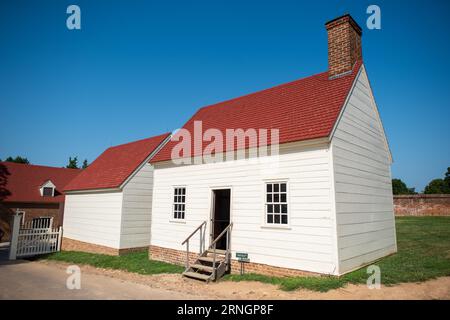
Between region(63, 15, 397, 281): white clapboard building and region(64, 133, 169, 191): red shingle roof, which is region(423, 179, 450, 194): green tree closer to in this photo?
region(63, 15, 397, 281): white clapboard building

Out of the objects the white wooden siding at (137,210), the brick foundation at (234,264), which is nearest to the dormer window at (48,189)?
the white wooden siding at (137,210)

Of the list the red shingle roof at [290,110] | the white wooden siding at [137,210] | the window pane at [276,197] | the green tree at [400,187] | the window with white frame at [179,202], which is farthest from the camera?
the green tree at [400,187]

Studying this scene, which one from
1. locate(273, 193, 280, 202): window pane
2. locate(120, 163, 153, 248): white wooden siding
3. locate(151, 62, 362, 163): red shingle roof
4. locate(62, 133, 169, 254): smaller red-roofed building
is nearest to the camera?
locate(151, 62, 362, 163): red shingle roof

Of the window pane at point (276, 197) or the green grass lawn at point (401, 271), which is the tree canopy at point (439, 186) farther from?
the window pane at point (276, 197)

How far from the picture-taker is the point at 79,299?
808 centimetres

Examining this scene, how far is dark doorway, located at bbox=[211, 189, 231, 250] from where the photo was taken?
484 inches

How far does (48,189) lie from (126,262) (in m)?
20.2

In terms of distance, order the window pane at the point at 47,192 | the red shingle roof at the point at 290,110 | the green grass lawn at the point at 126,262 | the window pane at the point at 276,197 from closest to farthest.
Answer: the red shingle roof at the point at 290,110 → the window pane at the point at 276,197 → the green grass lawn at the point at 126,262 → the window pane at the point at 47,192

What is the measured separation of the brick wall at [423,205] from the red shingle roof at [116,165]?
24.1 metres

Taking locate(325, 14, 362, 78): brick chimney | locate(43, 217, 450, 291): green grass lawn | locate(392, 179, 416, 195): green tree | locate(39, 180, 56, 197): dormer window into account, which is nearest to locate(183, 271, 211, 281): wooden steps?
locate(43, 217, 450, 291): green grass lawn

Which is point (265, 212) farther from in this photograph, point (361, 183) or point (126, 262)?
point (126, 262)

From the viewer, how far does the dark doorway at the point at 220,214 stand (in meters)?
12.3

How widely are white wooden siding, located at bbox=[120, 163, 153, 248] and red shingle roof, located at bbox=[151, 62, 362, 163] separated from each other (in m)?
2.84

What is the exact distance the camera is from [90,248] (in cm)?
1789
